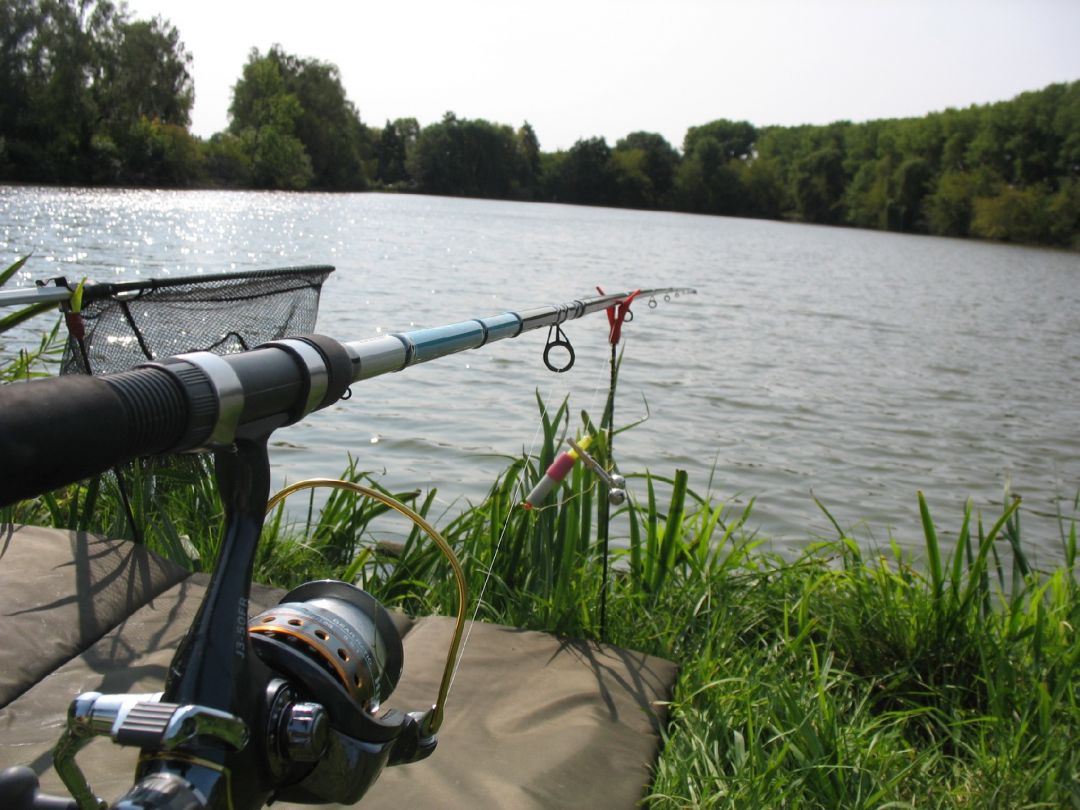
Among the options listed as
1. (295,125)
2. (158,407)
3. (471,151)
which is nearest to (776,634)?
(158,407)

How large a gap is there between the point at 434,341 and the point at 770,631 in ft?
7.86

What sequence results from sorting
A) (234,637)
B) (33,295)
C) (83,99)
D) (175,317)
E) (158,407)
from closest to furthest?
(158,407) < (234,637) < (33,295) < (175,317) < (83,99)

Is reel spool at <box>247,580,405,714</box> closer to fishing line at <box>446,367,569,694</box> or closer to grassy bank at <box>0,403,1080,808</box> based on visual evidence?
fishing line at <box>446,367,569,694</box>

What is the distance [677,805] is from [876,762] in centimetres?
65

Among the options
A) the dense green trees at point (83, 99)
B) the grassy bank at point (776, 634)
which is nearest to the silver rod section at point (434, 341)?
the grassy bank at point (776, 634)

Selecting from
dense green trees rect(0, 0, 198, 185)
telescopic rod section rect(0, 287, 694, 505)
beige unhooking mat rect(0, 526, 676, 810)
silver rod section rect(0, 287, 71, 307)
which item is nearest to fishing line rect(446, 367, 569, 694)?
beige unhooking mat rect(0, 526, 676, 810)

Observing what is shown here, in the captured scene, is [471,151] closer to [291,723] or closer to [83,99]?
[83,99]

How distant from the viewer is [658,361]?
11.4 m

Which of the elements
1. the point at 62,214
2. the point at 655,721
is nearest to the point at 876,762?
the point at 655,721

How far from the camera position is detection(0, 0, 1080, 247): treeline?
49.2m

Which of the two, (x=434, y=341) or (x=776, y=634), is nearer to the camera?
(x=434, y=341)

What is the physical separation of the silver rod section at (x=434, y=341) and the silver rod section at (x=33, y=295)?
4.55 ft

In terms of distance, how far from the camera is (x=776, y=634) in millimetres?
3516

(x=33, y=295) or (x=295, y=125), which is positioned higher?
(x=295, y=125)
